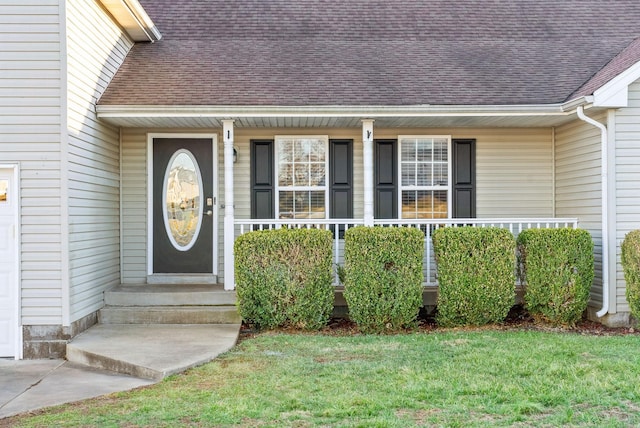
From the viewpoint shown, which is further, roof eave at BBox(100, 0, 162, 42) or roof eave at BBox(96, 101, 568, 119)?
roof eave at BBox(100, 0, 162, 42)

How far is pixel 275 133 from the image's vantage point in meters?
8.93

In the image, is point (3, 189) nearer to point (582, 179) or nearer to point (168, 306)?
point (168, 306)

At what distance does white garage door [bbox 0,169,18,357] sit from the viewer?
655 centimetres

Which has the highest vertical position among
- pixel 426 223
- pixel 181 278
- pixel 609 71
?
pixel 609 71

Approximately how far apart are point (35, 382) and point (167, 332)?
5.95 ft

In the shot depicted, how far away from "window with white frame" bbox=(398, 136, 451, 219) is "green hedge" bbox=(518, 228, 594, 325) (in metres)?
1.81

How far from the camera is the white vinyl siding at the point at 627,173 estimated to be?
7.58 m

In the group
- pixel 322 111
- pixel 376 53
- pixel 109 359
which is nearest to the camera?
pixel 109 359

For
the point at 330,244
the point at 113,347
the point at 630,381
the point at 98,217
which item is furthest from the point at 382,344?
the point at 98,217

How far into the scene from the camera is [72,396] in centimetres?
505

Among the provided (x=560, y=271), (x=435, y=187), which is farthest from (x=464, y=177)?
(x=560, y=271)

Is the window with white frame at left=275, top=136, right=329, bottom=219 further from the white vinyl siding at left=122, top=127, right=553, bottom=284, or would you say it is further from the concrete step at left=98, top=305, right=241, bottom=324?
the concrete step at left=98, top=305, right=241, bottom=324

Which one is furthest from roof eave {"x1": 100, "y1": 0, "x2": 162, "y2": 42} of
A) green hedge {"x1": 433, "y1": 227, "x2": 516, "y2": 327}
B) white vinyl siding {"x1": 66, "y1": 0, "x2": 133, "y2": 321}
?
green hedge {"x1": 433, "y1": 227, "x2": 516, "y2": 327}

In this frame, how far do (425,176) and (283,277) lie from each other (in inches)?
121
